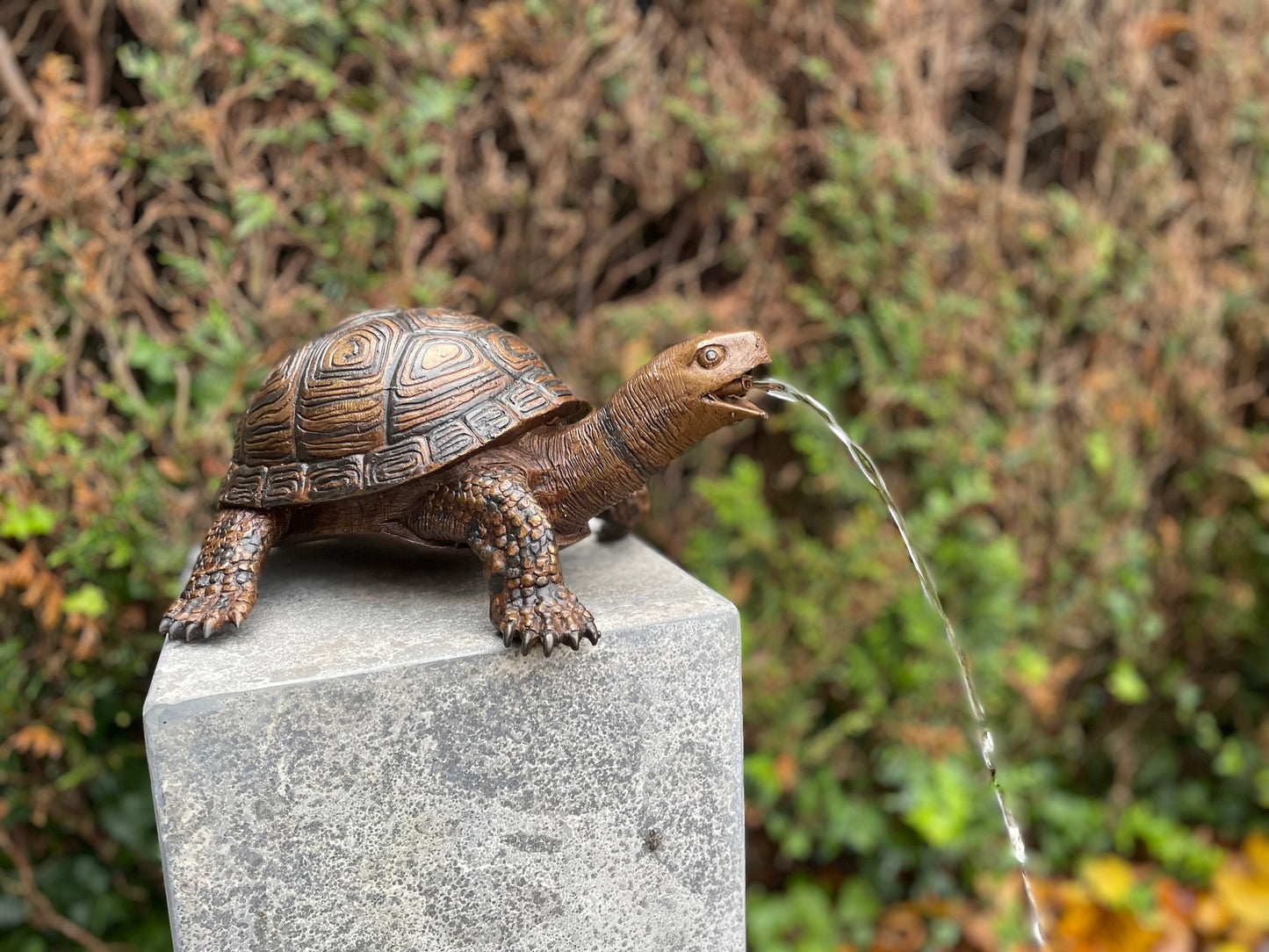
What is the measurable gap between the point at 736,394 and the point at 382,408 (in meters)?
0.51

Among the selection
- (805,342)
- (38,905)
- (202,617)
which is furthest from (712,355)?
(38,905)

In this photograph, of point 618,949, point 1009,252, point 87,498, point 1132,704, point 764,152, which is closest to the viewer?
point 618,949

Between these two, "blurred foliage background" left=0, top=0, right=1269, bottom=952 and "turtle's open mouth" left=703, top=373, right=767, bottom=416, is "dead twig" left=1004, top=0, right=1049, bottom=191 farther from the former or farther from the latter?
"turtle's open mouth" left=703, top=373, right=767, bottom=416

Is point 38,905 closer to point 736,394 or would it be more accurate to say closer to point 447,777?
point 447,777

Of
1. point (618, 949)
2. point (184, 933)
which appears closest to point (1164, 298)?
point (618, 949)

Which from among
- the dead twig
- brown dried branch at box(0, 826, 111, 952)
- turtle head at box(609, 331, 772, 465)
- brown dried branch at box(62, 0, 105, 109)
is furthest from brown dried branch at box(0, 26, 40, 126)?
the dead twig

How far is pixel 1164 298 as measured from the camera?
2.98m

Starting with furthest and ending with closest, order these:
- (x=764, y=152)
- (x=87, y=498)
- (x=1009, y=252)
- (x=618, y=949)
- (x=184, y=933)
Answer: (x=1009, y=252), (x=764, y=152), (x=87, y=498), (x=618, y=949), (x=184, y=933)

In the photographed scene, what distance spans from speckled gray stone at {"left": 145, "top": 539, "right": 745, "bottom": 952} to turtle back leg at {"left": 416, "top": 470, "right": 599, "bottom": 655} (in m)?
0.07

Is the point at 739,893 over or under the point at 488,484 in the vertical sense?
A: under

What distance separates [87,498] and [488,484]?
49.5 inches

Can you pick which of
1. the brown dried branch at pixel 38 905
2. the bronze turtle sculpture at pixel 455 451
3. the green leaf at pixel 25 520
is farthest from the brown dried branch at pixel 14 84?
the brown dried branch at pixel 38 905

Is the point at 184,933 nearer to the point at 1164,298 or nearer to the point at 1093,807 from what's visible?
the point at 1093,807

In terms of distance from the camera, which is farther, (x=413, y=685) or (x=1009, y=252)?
(x=1009, y=252)
